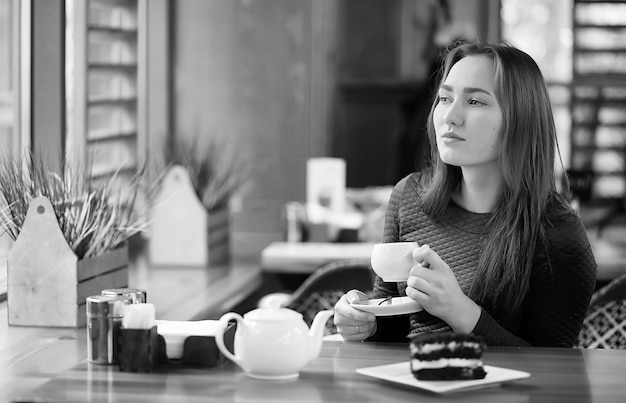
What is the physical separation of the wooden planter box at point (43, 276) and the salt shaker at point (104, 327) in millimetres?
Result: 637

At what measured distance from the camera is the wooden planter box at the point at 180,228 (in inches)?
159

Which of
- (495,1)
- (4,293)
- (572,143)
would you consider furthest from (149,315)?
(495,1)

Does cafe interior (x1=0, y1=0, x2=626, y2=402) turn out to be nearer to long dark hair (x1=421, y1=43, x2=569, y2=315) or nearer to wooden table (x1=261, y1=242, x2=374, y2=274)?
wooden table (x1=261, y1=242, x2=374, y2=274)

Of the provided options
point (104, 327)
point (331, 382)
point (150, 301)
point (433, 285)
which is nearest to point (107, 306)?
point (104, 327)

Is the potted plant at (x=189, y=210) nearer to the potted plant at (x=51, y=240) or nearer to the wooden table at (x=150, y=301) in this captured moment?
the wooden table at (x=150, y=301)

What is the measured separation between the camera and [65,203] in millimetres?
2748

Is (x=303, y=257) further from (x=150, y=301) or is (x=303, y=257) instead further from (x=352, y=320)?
(x=352, y=320)

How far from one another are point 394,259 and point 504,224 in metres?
0.39

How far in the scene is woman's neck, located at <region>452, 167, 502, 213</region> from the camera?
2.48 metres

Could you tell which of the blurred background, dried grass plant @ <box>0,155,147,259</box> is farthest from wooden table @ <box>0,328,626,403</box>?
the blurred background

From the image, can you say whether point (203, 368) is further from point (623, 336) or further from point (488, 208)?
point (623, 336)

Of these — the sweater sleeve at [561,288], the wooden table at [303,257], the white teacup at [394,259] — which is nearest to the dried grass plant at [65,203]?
the white teacup at [394,259]

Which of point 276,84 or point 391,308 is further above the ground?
point 276,84

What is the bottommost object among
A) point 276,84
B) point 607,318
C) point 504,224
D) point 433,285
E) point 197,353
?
point 607,318
